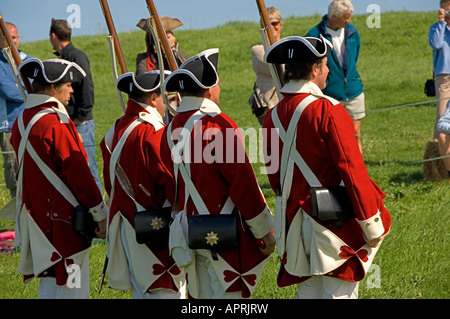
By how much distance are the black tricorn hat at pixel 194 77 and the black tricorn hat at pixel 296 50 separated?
1.38 ft

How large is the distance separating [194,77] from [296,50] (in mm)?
705

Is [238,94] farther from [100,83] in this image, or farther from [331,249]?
[331,249]

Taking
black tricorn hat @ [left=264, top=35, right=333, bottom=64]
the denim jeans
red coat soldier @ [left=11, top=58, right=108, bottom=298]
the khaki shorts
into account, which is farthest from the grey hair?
black tricorn hat @ [left=264, top=35, right=333, bottom=64]

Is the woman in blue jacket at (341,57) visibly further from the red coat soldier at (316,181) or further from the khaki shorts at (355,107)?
the red coat soldier at (316,181)

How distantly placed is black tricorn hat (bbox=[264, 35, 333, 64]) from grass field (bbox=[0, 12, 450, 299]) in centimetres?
191

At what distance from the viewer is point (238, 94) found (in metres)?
21.7

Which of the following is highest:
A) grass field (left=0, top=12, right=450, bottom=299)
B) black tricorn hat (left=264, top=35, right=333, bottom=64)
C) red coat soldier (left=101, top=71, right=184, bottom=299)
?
black tricorn hat (left=264, top=35, right=333, bottom=64)

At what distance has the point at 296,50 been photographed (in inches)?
190

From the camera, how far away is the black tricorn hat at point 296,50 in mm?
4789

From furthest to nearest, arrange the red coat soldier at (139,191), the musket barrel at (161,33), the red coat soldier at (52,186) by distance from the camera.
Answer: the musket barrel at (161,33) → the red coat soldier at (52,186) → the red coat soldier at (139,191)

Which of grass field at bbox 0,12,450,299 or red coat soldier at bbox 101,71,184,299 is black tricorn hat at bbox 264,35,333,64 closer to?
red coat soldier at bbox 101,71,184,299

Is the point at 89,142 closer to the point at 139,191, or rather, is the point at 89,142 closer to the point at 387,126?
the point at 139,191

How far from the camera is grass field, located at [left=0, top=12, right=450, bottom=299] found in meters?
6.80

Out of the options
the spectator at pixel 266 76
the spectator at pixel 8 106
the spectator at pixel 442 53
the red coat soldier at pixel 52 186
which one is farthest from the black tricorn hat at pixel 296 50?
the spectator at pixel 442 53
